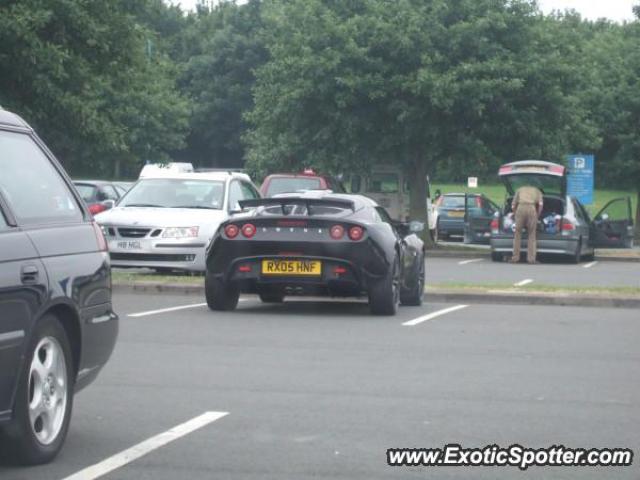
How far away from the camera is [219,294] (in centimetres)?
1505

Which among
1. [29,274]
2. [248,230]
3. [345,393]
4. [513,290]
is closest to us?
[29,274]

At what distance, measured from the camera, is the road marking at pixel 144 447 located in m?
6.51

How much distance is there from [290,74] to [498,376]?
26513mm

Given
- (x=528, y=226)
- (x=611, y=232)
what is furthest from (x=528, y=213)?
(x=611, y=232)

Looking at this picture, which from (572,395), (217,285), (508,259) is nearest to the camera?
(572,395)

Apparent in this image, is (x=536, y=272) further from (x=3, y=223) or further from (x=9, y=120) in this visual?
(x=3, y=223)

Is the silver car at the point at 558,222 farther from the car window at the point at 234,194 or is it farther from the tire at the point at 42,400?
the tire at the point at 42,400

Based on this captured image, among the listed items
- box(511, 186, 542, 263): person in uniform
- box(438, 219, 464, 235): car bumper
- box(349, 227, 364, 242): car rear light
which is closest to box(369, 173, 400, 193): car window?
box(438, 219, 464, 235): car bumper

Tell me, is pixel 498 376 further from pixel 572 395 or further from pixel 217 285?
pixel 217 285

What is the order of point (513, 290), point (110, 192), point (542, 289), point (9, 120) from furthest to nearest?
point (110, 192)
point (542, 289)
point (513, 290)
point (9, 120)

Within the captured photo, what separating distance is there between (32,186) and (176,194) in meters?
14.7

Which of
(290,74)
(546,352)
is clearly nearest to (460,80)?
(290,74)

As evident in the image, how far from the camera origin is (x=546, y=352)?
11891 mm

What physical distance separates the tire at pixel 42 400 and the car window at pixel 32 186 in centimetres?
54
